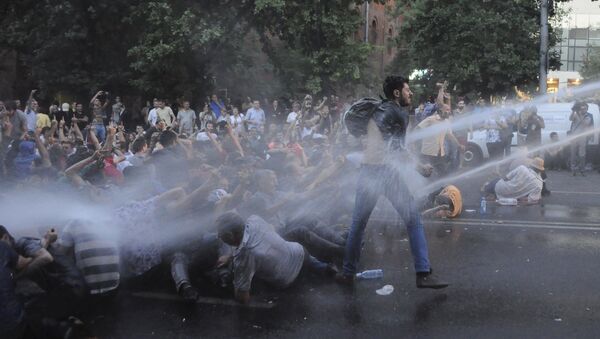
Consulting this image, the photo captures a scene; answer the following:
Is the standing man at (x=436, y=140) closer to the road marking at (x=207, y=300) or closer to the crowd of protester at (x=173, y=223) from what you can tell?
the crowd of protester at (x=173, y=223)

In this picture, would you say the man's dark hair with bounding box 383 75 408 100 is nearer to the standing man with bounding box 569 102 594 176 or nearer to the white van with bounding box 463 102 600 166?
the standing man with bounding box 569 102 594 176

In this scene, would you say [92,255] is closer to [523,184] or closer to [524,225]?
[524,225]

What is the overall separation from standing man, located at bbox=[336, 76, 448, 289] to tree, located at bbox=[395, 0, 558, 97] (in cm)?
2119

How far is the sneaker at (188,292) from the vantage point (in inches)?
205

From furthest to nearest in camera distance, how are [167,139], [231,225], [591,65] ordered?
[591,65] → [167,139] → [231,225]

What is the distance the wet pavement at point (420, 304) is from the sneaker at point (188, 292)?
7 cm

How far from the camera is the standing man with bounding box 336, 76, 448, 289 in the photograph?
5293mm

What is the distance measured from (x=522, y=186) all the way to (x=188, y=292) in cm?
696

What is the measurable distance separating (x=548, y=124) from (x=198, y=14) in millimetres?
10004

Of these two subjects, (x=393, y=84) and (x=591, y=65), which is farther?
(x=591, y=65)

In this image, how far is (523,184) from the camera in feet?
34.6

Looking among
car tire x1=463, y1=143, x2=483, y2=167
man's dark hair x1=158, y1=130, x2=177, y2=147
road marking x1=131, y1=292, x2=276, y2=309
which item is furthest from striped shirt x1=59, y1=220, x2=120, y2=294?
car tire x1=463, y1=143, x2=483, y2=167

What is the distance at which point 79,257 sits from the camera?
491 cm

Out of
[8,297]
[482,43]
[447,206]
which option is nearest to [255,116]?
[447,206]
